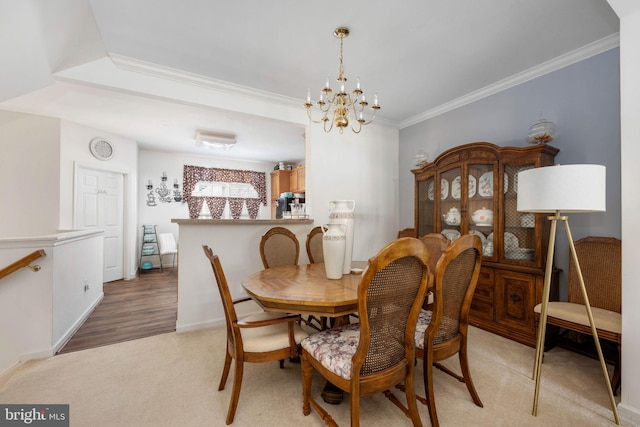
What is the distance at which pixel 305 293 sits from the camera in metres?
1.57

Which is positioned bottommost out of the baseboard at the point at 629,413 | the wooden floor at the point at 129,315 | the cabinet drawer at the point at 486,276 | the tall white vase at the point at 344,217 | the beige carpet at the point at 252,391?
the wooden floor at the point at 129,315

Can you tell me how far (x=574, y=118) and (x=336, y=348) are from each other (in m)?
2.92

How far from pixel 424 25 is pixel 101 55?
2.70 m

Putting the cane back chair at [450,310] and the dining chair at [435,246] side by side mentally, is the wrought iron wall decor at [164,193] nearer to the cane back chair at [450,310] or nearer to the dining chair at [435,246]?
the dining chair at [435,246]

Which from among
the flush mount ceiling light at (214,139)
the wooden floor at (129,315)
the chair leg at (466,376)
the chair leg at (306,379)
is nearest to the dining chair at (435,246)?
the chair leg at (466,376)

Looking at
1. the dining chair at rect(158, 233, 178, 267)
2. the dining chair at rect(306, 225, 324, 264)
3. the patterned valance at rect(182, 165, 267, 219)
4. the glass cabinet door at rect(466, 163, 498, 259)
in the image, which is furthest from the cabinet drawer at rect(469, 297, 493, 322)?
the dining chair at rect(158, 233, 178, 267)

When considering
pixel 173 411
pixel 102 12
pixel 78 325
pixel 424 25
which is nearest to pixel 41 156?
pixel 78 325

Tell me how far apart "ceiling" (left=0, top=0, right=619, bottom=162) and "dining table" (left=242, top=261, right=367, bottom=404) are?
189 cm

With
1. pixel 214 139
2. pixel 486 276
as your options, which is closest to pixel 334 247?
pixel 486 276

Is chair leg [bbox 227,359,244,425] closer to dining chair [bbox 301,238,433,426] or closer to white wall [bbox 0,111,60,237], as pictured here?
dining chair [bbox 301,238,433,426]

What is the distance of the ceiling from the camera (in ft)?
6.30

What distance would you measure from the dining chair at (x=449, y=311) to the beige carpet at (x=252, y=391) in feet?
0.79

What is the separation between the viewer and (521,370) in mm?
2088

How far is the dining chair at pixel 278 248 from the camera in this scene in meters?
2.67
